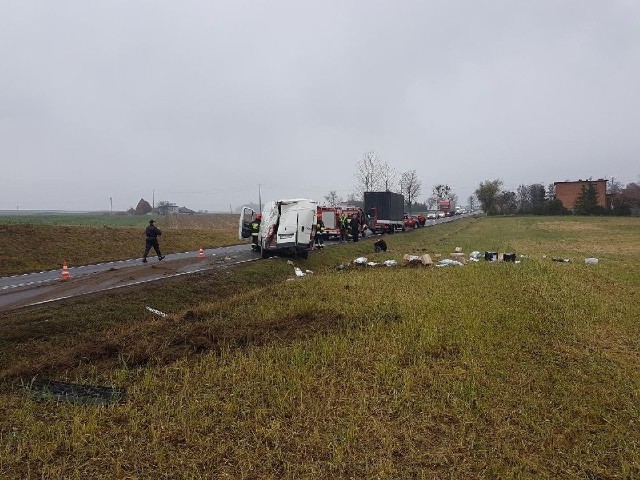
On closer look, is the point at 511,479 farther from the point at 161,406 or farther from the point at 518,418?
the point at 161,406

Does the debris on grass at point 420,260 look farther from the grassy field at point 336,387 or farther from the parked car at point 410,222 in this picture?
the parked car at point 410,222

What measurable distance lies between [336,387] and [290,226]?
1206cm

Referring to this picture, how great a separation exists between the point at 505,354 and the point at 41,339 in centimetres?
734

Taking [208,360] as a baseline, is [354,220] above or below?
above

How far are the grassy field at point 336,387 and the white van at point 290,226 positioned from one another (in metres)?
7.41

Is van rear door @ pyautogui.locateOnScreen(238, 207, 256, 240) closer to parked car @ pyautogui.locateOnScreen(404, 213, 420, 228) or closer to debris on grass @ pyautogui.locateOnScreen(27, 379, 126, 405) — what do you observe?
debris on grass @ pyautogui.locateOnScreen(27, 379, 126, 405)

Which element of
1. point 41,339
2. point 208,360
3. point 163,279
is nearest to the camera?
point 208,360

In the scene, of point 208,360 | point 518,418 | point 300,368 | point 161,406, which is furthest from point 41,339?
point 518,418

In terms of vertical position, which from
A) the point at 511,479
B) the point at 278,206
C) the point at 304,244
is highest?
the point at 278,206

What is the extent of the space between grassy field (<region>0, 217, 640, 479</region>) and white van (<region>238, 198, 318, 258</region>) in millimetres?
7405

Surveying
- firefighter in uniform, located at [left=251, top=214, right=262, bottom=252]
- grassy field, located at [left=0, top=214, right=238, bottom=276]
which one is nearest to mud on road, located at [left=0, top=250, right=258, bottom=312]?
firefighter in uniform, located at [left=251, top=214, right=262, bottom=252]

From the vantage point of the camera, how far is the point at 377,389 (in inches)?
206

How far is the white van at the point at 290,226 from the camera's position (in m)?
17.0

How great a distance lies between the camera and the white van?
17.0 m
